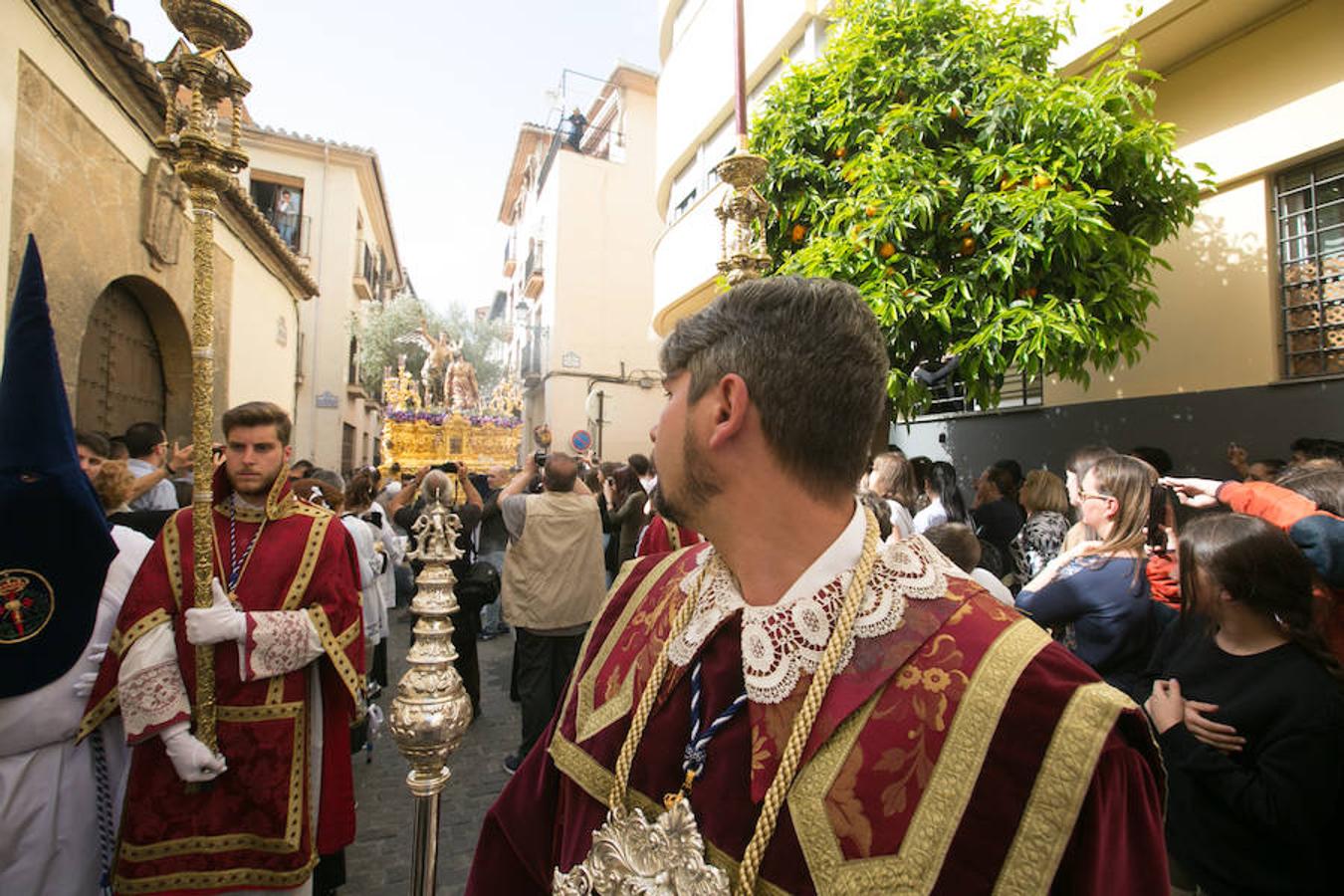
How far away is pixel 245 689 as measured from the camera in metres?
2.40

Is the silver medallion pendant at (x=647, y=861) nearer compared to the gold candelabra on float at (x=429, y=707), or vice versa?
the silver medallion pendant at (x=647, y=861)

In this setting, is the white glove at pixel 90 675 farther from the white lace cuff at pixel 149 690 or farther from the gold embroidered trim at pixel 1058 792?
the gold embroidered trim at pixel 1058 792

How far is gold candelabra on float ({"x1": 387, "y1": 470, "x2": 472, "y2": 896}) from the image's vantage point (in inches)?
70.2

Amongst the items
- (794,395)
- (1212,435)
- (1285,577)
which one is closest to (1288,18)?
(1212,435)

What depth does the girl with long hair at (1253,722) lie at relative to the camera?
5.95ft

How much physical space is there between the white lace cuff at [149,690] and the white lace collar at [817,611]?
6.46ft

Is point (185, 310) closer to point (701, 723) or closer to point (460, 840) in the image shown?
point (460, 840)

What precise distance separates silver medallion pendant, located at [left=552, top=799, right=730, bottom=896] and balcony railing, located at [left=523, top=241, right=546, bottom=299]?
843 inches

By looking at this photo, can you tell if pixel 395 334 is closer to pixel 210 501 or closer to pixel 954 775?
pixel 210 501

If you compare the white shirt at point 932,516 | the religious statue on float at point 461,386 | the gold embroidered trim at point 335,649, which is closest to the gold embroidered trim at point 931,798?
the gold embroidered trim at point 335,649

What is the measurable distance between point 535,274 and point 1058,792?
2202 cm

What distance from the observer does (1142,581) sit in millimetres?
2736

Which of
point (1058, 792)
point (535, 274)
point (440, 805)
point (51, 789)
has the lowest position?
point (440, 805)

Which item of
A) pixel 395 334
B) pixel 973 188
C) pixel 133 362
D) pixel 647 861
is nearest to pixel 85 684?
pixel 647 861
